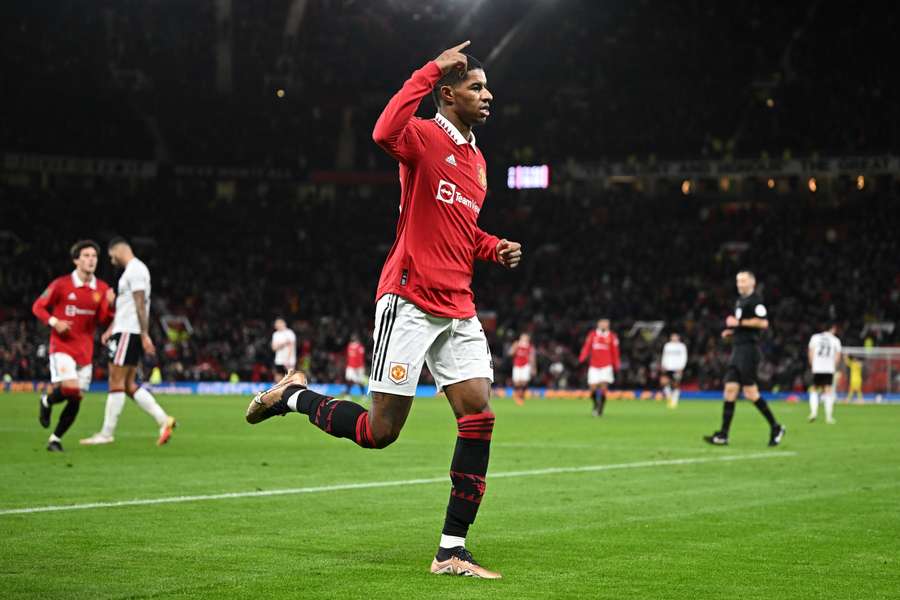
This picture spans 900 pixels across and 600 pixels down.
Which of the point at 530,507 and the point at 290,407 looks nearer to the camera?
the point at 290,407

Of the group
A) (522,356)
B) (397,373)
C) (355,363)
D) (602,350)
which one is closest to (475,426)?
(397,373)

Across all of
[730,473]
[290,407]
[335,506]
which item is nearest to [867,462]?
[730,473]

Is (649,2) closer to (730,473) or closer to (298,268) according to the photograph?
(298,268)

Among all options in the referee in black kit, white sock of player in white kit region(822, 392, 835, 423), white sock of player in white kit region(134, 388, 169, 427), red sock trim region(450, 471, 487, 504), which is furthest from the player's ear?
white sock of player in white kit region(822, 392, 835, 423)

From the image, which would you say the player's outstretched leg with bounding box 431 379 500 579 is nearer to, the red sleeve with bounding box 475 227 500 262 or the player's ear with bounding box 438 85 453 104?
the red sleeve with bounding box 475 227 500 262

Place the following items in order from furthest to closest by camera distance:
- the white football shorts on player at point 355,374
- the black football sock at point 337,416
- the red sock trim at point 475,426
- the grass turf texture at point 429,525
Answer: the white football shorts on player at point 355,374
the black football sock at point 337,416
the red sock trim at point 475,426
the grass turf texture at point 429,525

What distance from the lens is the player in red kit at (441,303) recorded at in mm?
6656

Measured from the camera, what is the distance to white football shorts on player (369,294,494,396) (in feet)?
21.9

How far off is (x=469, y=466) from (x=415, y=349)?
692 mm

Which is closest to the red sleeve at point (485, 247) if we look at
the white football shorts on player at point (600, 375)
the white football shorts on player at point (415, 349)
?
the white football shorts on player at point (415, 349)

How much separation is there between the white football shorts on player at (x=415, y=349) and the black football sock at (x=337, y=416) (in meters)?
0.24

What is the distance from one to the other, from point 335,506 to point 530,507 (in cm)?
149

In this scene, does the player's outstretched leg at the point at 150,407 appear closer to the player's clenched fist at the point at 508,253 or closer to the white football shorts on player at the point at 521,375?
the player's clenched fist at the point at 508,253

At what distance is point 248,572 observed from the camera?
6.27m
